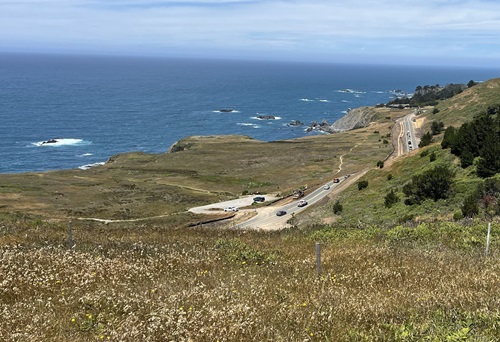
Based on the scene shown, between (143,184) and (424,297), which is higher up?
(424,297)

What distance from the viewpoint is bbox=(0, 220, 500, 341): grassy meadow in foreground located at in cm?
642

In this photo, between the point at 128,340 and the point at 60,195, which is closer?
the point at 128,340

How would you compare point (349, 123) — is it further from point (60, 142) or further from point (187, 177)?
point (60, 142)

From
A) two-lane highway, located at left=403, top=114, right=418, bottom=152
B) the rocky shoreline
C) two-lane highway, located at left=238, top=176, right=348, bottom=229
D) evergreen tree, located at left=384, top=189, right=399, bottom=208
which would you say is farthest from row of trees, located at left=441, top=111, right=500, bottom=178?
the rocky shoreline

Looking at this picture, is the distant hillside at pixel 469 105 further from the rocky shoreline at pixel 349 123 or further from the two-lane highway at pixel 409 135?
the rocky shoreline at pixel 349 123

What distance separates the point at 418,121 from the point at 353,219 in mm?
97693

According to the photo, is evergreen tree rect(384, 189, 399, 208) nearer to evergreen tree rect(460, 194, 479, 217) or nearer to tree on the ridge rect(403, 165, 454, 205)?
tree on the ridge rect(403, 165, 454, 205)

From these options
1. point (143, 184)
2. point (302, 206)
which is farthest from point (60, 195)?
point (302, 206)

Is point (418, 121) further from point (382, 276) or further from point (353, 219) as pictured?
point (382, 276)

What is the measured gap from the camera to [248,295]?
26.8ft

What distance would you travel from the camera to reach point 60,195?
65688 millimetres

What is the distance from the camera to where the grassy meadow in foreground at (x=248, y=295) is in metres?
6.42

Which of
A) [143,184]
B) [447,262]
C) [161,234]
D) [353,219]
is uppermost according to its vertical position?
[447,262]

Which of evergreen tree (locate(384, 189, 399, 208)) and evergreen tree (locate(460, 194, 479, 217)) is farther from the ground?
evergreen tree (locate(460, 194, 479, 217))
